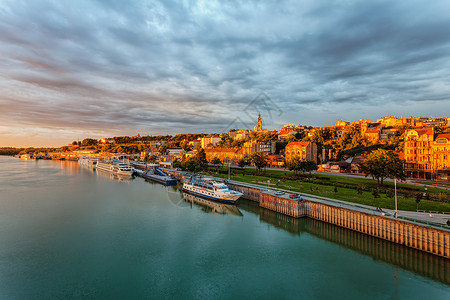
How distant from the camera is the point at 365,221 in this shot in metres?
32.1

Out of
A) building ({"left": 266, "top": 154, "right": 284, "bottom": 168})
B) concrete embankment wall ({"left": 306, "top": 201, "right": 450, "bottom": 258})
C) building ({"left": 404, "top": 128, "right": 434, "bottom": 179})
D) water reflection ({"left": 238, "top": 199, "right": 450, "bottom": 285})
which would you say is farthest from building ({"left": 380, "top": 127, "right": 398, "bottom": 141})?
water reflection ({"left": 238, "top": 199, "right": 450, "bottom": 285})

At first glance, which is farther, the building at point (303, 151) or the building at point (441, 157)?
the building at point (303, 151)

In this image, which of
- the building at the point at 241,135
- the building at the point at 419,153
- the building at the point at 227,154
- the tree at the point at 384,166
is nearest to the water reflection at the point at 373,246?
the tree at the point at 384,166

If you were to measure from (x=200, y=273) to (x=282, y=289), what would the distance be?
8056 mm

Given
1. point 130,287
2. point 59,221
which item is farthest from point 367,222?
point 59,221

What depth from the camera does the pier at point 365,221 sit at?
25.8 metres

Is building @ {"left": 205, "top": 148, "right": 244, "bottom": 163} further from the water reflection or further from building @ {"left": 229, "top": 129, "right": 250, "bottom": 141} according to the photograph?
the water reflection

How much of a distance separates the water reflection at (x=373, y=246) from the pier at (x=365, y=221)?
701 mm

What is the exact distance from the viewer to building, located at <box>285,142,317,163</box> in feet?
307

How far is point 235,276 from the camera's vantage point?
23.2 m

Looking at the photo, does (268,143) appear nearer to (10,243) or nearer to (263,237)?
(263,237)

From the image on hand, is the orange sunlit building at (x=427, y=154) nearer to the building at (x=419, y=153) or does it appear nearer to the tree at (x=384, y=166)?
the building at (x=419, y=153)

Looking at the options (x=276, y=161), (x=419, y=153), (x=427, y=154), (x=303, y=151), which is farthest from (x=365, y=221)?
(x=276, y=161)

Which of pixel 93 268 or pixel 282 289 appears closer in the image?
pixel 282 289
